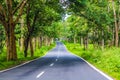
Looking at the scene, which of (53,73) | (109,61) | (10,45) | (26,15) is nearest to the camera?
(53,73)

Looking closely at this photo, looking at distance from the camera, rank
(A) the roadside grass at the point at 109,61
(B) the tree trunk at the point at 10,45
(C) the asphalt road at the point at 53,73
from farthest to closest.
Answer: (B) the tree trunk at the point at 10,45 < (A) the roadside grass at the point at 109,61 < (C) the asphalt road at the point at 53,73

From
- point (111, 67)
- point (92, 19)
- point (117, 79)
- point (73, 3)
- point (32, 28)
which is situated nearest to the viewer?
point (117, 79)

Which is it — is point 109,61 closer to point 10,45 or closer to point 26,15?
point 10,45

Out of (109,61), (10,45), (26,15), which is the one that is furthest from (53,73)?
(26,15)

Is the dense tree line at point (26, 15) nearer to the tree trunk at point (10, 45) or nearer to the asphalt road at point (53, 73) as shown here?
the tree trunk at point (10, 45)

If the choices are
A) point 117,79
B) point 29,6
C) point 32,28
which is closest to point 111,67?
point 117,79

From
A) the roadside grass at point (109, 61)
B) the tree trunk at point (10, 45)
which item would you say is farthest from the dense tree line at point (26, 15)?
the roadside grass at point (109, 61)

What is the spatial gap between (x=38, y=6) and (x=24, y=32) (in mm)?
8059

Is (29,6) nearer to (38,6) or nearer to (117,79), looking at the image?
(38,6)

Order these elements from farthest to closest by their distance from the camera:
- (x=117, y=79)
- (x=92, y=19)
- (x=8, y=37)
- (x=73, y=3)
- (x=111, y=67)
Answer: (x=92, y=19) < (x=73, y=3) < (x=8, y=37) < (x=111, y=67) < (x=117, y=79)

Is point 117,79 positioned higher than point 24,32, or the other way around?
point 24,32

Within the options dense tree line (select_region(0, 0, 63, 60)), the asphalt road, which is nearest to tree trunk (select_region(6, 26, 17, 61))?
dense tree line (select_region(0, 0, 63, 60))

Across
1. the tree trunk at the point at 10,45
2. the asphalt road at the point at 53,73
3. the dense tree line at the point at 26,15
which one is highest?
the dense tree line at the point at 26,15

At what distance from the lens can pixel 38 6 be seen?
37.4 metres
